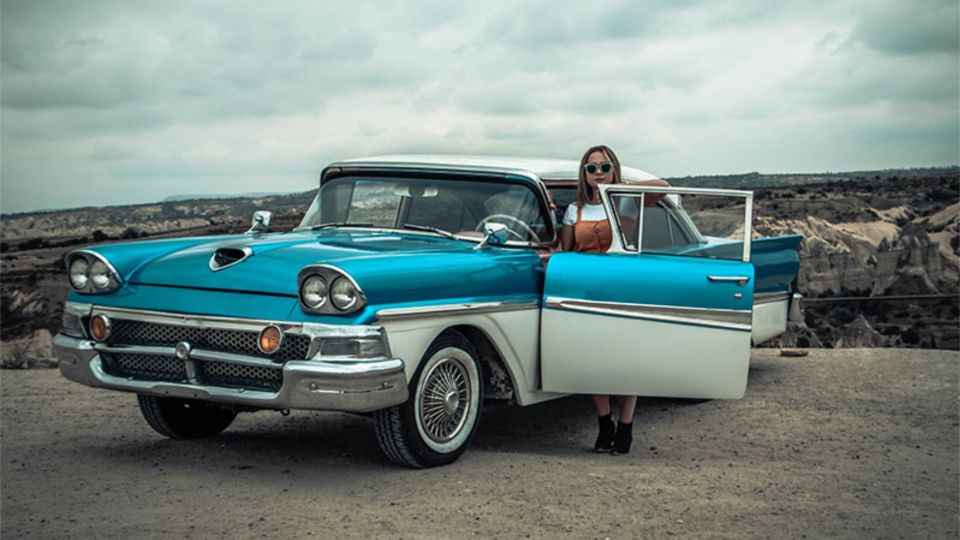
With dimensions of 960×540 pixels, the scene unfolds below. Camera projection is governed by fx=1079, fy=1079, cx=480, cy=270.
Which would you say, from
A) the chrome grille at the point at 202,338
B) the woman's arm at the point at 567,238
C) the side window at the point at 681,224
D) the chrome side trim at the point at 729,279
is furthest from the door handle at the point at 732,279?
the chrome grille at the point at 202,338

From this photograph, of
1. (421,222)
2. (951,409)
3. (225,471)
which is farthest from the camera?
(951,409)

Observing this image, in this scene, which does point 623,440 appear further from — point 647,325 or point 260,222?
point 260,222

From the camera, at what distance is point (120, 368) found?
624 centimetres

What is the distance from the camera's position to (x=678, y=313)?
6.60 meters

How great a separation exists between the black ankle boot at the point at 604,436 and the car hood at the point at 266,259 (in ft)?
4.68

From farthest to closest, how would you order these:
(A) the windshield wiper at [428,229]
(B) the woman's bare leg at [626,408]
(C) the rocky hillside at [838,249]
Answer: (C) the rocky hillside at [838,249]
(A) the windshield wiper at [428,229]
(B) the woman's bare leg at [626,408]

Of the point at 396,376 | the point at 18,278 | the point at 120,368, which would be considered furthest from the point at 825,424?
the point at 18,278

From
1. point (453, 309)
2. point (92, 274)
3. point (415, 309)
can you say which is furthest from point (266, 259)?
point (92, 274)

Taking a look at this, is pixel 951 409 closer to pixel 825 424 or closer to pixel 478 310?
pixel 825 424

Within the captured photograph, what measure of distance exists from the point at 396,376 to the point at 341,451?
1317 mm

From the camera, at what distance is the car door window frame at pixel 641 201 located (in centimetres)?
679

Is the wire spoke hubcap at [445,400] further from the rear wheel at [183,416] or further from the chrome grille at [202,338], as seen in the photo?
the rear wheel at [183,416]

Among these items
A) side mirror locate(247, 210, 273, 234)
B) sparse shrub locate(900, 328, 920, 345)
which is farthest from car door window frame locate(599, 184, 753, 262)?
sparse shrub locate(900, 328, 920, 345)

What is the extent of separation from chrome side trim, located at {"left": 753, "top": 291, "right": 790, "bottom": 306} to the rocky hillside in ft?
11.8
